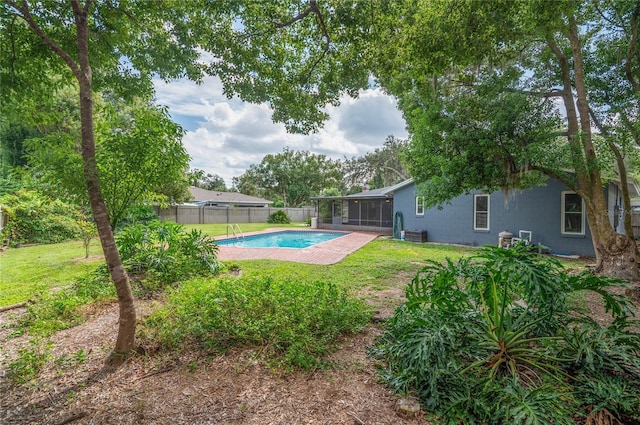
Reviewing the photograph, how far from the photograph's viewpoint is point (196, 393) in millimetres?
2238

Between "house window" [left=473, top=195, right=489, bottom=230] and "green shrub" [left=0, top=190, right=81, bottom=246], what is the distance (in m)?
13.4

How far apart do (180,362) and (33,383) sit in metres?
1.10

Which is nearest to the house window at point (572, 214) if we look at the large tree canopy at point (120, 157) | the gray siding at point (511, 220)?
the gray siding at point (511, 220)

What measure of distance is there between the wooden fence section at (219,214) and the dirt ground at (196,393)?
17.5 metres

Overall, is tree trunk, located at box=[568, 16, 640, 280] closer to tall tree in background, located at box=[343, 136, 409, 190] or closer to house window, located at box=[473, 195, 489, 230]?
house window, located at box=[473, 195, 489, 230]

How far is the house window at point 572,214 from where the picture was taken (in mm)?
8906

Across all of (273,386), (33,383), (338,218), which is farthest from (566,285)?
(338,218)

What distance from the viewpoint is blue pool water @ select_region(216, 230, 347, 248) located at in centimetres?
1277

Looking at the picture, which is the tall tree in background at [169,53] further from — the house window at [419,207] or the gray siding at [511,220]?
the house window at [419,207]

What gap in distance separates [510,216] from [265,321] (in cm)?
1038

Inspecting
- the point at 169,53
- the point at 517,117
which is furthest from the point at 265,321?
the point at 517,117

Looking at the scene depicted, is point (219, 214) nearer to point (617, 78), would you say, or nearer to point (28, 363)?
point (28, 363)

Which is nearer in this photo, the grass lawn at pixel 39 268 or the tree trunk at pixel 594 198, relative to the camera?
the grass lawn at pixel 39 268

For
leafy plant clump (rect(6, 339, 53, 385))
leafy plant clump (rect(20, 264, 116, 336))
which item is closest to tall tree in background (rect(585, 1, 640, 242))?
leafy plant clump (rect(6, 339, 53, 385))
